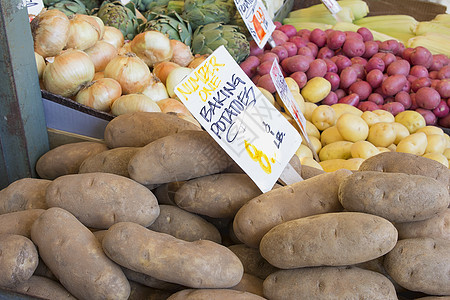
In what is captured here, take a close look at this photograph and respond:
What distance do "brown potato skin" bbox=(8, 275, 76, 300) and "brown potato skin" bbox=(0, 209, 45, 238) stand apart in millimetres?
138

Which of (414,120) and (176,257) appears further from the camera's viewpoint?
(414,120)

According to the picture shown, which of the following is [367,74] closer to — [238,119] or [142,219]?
[238,119]

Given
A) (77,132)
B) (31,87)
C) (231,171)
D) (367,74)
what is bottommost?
(367,74)

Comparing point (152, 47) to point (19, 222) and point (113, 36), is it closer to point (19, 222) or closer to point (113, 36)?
point (113, 36)

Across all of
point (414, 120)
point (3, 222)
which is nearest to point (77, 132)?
point (3, 222)

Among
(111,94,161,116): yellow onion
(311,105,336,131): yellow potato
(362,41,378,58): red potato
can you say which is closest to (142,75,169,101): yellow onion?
(111,94,161,116): yellow onion

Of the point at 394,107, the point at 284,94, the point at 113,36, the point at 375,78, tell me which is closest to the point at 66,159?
the point at 284,94

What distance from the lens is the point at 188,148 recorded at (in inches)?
51.0

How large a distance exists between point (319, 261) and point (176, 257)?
34 centimetres

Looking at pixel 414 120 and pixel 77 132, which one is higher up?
pixel 77 132

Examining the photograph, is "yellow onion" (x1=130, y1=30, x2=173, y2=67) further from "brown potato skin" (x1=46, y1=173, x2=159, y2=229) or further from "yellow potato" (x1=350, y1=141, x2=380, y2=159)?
"brown potato skin" (x1=46, y1=173, x2=159, y2=229)

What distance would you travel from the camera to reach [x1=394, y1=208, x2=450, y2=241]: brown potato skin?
1146 millimetres

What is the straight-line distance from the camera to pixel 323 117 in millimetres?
2531

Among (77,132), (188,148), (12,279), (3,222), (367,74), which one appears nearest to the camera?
(12,279)
